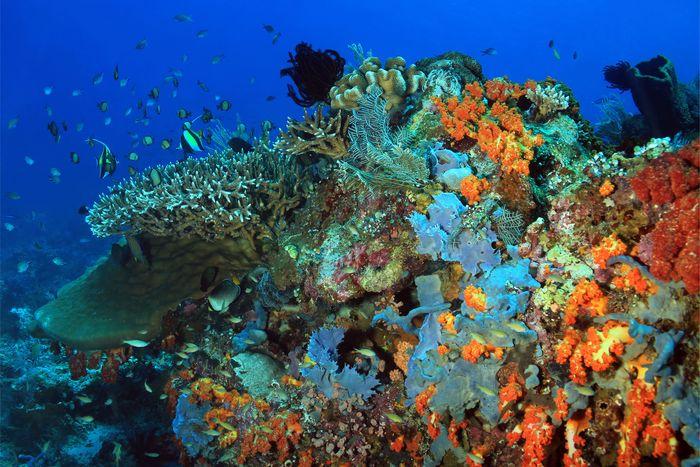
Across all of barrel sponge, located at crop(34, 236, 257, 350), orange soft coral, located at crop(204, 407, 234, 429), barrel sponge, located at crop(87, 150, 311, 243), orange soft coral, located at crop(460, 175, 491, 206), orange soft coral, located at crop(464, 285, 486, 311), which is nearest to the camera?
orange soft coral, located at crop(464, 285, 486, 311)

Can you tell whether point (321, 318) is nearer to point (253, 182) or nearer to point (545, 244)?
point (253, 182)

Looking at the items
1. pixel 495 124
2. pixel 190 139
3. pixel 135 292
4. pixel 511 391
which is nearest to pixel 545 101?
pixel 495 124

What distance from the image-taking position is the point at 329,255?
4867 mm

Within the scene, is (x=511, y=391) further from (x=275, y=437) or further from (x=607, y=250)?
(x=275, y=437)

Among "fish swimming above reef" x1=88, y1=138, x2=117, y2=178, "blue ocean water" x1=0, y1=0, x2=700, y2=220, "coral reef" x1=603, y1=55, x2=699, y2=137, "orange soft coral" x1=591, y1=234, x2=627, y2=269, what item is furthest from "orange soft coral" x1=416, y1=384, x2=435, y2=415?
"blue ocean water" x1=0, y1=0, x2=700, y2=220

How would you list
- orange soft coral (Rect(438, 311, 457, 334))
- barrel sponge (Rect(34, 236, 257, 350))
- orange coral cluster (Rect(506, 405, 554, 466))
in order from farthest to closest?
1. barrel sponge (Rect(34, 236, 257, 350))
2. orange soft coral (Rect(438, 311, 457, 334))
3. orange coral cluster (Rect(506, 405, 554, 466))

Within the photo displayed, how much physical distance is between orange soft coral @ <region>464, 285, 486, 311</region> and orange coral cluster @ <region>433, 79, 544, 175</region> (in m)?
1.34

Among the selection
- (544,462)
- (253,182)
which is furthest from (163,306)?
(544,462)

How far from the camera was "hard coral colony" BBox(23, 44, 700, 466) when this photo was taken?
10.1 feet

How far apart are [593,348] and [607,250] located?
83cm

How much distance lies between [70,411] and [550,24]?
15883 cm

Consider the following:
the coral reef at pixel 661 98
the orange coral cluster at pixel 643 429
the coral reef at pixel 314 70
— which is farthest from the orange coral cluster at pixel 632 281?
the coral reef at pixel 661 98

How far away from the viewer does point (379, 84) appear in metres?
5.55

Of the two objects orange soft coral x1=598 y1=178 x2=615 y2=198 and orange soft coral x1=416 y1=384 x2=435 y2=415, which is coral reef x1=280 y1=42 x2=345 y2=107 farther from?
orange soft coral x1=416 y1=384 x2=435 y2=415
